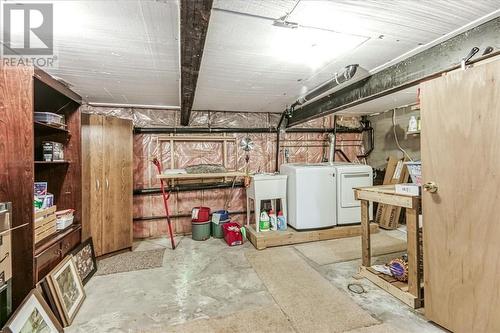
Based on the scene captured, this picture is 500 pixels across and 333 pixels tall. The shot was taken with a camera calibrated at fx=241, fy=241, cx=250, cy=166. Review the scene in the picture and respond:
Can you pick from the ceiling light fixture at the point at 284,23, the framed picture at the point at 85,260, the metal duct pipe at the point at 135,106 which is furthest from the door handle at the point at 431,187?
the metal duct pipe at the point at 135,106

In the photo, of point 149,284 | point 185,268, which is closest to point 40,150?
point 149,284

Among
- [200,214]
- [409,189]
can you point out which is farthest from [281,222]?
[409,189]

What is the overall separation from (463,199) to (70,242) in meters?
3.32

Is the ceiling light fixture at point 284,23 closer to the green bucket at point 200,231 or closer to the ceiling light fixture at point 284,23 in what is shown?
the ceiling light fixture at point 284,23

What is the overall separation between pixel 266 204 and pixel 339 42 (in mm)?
2922

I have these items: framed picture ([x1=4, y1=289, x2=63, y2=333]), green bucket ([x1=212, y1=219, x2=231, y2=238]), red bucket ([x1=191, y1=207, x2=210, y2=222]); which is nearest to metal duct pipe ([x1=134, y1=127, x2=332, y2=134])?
red bucket ([x1=191, y1=207, x2=210, y2=222])

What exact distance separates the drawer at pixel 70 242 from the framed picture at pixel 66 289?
0.09m

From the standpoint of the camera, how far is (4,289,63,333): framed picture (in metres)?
1.44

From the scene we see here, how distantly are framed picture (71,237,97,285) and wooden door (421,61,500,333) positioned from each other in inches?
123

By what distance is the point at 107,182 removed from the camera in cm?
305

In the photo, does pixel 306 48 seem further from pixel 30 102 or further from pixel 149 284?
pixel 149 284

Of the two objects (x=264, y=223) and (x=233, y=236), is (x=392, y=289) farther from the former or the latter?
(x=233, y=236)

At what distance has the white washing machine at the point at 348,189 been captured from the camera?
3.73 meters

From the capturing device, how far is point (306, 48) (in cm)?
188
